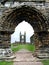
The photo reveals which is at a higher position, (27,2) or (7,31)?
(27,2)

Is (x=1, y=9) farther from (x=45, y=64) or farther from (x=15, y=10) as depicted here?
(x=45, y=64)

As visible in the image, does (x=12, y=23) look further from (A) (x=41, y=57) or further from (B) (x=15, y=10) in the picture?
(A) (x=41, y=57)

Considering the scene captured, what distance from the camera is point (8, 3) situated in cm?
1908

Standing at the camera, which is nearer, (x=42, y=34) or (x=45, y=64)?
(x=45, y=64)

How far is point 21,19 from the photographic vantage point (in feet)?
64.7

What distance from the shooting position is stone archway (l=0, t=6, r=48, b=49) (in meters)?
18.8

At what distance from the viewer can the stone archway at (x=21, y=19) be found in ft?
61.8

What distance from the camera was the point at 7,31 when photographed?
61.8 ft

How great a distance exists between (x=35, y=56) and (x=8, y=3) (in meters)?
3.73

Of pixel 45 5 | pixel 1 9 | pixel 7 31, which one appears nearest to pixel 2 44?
pixel 7 31

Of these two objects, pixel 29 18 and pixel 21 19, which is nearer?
pixel 29 18

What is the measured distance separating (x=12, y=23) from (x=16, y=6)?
118 centimetres

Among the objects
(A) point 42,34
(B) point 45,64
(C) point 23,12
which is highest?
(C) point 23,12

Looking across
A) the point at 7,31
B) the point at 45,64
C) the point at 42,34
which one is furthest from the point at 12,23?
the point at 45,64
